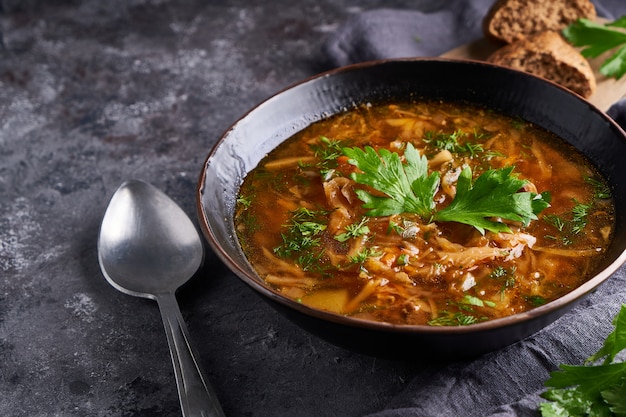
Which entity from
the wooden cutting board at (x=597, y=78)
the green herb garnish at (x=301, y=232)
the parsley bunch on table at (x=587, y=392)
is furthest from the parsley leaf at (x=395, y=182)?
the wooden cutting board at (x=597, y=78)

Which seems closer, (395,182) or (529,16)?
(395,182)

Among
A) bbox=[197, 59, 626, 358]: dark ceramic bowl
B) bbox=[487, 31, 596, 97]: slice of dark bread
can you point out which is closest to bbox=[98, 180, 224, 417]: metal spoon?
bbox=[197, 59, 626, 358]: dark ceramic bowl

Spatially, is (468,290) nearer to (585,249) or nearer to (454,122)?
(585,249)

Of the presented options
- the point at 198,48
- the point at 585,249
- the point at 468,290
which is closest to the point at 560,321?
the point at 585,249

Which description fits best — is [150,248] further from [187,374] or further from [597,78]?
[597,78]

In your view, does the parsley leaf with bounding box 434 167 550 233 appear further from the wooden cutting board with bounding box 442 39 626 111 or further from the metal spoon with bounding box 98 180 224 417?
the wooden cutting board with bounding box 442 39 626 111

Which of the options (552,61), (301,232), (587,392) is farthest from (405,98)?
(587,392)

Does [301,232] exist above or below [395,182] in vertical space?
below
